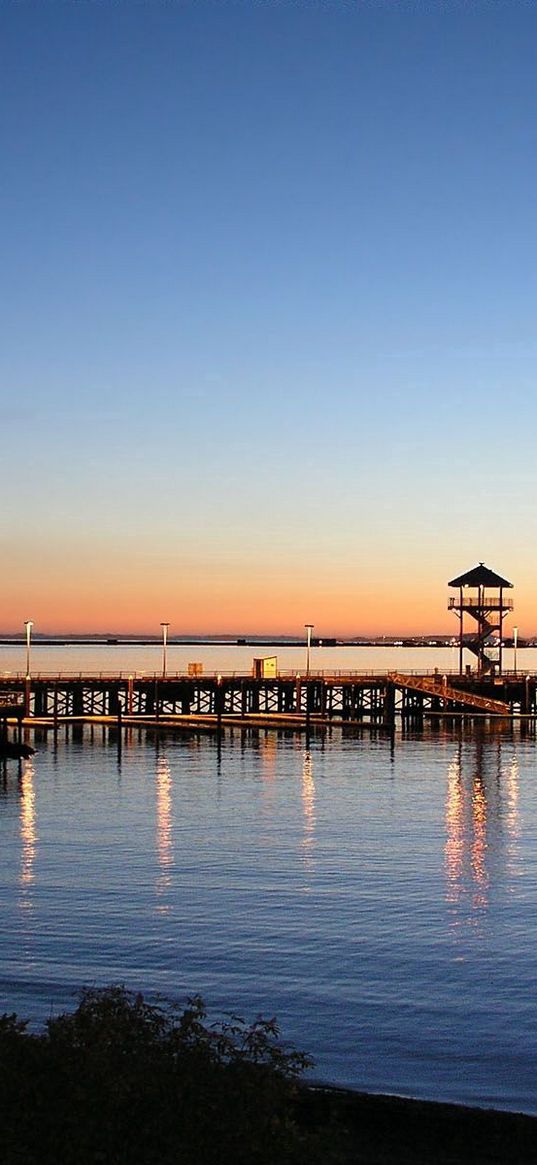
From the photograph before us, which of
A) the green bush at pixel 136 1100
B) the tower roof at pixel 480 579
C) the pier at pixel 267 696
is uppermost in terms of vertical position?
the tower roof at pixel 480 579

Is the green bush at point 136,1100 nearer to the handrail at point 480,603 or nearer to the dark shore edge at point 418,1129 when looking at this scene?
the dark shore edge at point 418,1129

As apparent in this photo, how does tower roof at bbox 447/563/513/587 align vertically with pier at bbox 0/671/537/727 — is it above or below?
above

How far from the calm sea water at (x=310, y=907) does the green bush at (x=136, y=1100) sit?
845cm

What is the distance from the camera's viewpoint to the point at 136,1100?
14875 millimetres

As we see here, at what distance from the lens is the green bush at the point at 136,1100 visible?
14.2m

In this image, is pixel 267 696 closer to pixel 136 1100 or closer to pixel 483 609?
pixel 483 609

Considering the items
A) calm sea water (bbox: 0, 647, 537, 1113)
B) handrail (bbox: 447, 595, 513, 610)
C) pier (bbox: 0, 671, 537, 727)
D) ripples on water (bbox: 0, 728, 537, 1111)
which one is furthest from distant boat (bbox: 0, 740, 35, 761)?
handrail (bbox: 447, 595, 513, 610)

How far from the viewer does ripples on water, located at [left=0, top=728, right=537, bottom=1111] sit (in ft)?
86.8

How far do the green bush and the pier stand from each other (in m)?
73.5

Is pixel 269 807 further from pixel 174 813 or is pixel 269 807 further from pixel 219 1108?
pixel 219 1108

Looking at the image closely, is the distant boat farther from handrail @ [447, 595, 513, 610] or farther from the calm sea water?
handrail @ [447, 595, 513, 610]

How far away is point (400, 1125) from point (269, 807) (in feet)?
144

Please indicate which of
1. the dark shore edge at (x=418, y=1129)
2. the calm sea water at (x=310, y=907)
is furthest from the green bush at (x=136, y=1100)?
the calm sea water at (x=310, y=907)

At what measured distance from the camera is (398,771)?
8075cm
